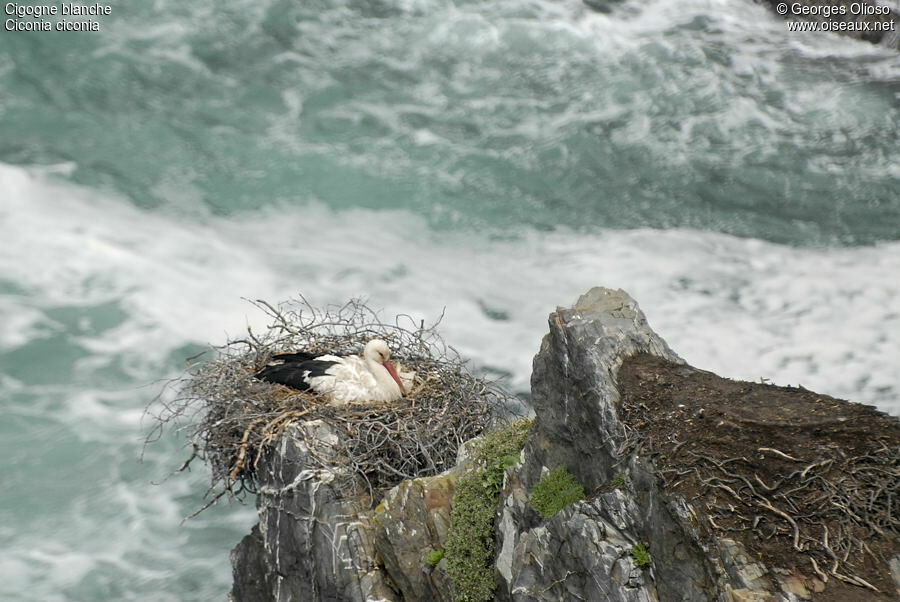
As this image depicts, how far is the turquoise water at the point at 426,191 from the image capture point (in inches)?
792

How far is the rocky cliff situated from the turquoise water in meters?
9.83

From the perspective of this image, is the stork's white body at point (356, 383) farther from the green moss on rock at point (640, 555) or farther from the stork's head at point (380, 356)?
the green moss on rock at point (640, 555)

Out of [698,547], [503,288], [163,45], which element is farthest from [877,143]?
[698,547]

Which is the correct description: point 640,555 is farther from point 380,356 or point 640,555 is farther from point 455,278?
point 455,278

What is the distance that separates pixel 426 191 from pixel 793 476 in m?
19.9

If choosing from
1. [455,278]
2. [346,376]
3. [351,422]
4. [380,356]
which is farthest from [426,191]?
[351,422]

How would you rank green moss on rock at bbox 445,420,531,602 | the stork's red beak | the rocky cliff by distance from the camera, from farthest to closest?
the stork's red beak < green moss on rock at bbox 445,420,531,602 < the rocky cliff

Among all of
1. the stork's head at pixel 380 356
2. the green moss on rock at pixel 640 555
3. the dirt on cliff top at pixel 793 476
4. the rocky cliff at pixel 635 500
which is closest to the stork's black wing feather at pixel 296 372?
the stork's head at pixel 380 356

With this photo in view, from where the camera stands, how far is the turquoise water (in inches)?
792

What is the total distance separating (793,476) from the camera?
554cm

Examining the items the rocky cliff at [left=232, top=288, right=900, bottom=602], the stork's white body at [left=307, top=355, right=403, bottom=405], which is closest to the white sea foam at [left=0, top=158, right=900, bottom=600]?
the stork's white body at [left=307, top=355, right=403, bottom=405]

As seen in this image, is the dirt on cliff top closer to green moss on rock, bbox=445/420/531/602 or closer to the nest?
green moss on rock, bbox=445/420/531/602

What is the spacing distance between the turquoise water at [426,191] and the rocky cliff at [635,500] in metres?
9.83

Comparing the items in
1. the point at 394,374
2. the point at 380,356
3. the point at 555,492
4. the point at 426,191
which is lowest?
the point at 426,191
